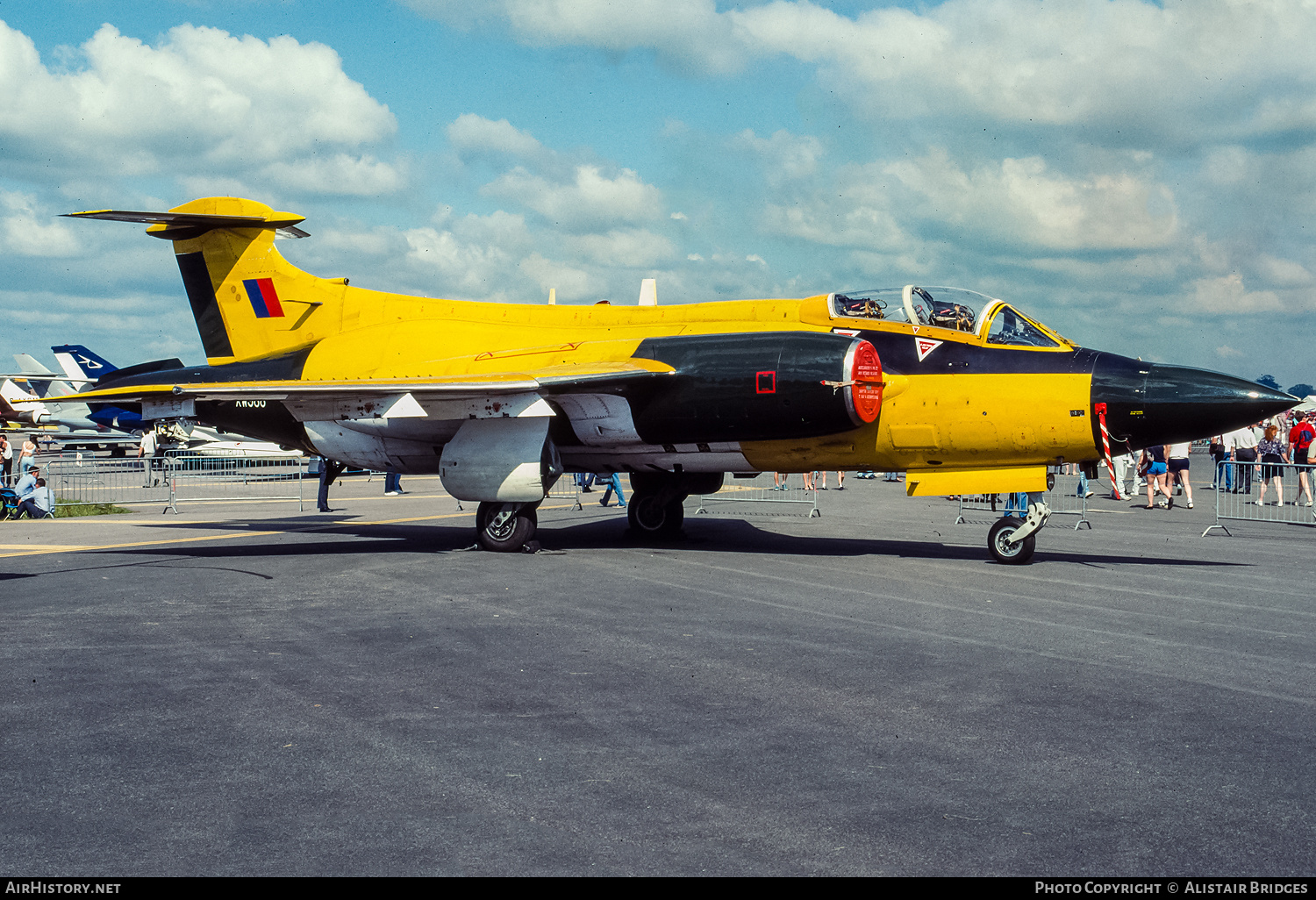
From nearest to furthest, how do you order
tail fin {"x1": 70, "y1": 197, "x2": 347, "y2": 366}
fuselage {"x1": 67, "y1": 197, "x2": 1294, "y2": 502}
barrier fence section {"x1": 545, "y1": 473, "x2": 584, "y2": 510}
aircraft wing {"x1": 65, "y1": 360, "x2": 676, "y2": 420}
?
fuselage {"x1": 67, "y1": 197, "x2": 1294, "y2": 502}, aircraft wing {"x1": 65, "y1": 360, "x2": 676, "y2": 420}, tail fin {"x1": 70, "y1": 197, "x2": 347, "y2": 366}, barrier fence section {"x1": 545, "y1": 473, "x2": 584, "y2": 510}

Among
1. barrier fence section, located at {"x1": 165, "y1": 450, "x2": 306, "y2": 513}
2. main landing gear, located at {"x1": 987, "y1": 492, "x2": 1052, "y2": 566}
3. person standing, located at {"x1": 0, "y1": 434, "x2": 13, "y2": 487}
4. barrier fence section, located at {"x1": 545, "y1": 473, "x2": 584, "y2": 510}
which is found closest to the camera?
main landing gear, located at {"x1": 987, "y1": 492, "x2": 1052, "y2": 566}

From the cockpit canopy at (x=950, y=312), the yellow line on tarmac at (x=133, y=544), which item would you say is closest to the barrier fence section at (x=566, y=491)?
the yellow line on tarmac at (x=133, y=544)

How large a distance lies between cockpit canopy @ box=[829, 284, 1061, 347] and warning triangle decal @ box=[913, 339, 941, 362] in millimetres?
235

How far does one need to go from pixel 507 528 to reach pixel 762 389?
13.3ft

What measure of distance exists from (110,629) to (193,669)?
1.94 metres

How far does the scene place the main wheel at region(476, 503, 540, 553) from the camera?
1345 cm

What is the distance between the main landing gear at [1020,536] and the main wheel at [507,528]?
608 centimetres

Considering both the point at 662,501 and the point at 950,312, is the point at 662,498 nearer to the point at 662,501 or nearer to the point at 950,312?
the point at 662,501

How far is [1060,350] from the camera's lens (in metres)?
11.9

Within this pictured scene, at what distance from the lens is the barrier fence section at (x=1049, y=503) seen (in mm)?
17594

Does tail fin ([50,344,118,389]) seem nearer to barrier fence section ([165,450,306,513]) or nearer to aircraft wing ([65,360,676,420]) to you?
barrier fence section ([165,450,306,513])

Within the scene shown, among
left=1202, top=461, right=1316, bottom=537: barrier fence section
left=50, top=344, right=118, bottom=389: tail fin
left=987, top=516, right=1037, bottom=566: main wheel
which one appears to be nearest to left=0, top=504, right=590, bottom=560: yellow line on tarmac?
left=987, top=516, right=1037, bottom=566: main wheel
